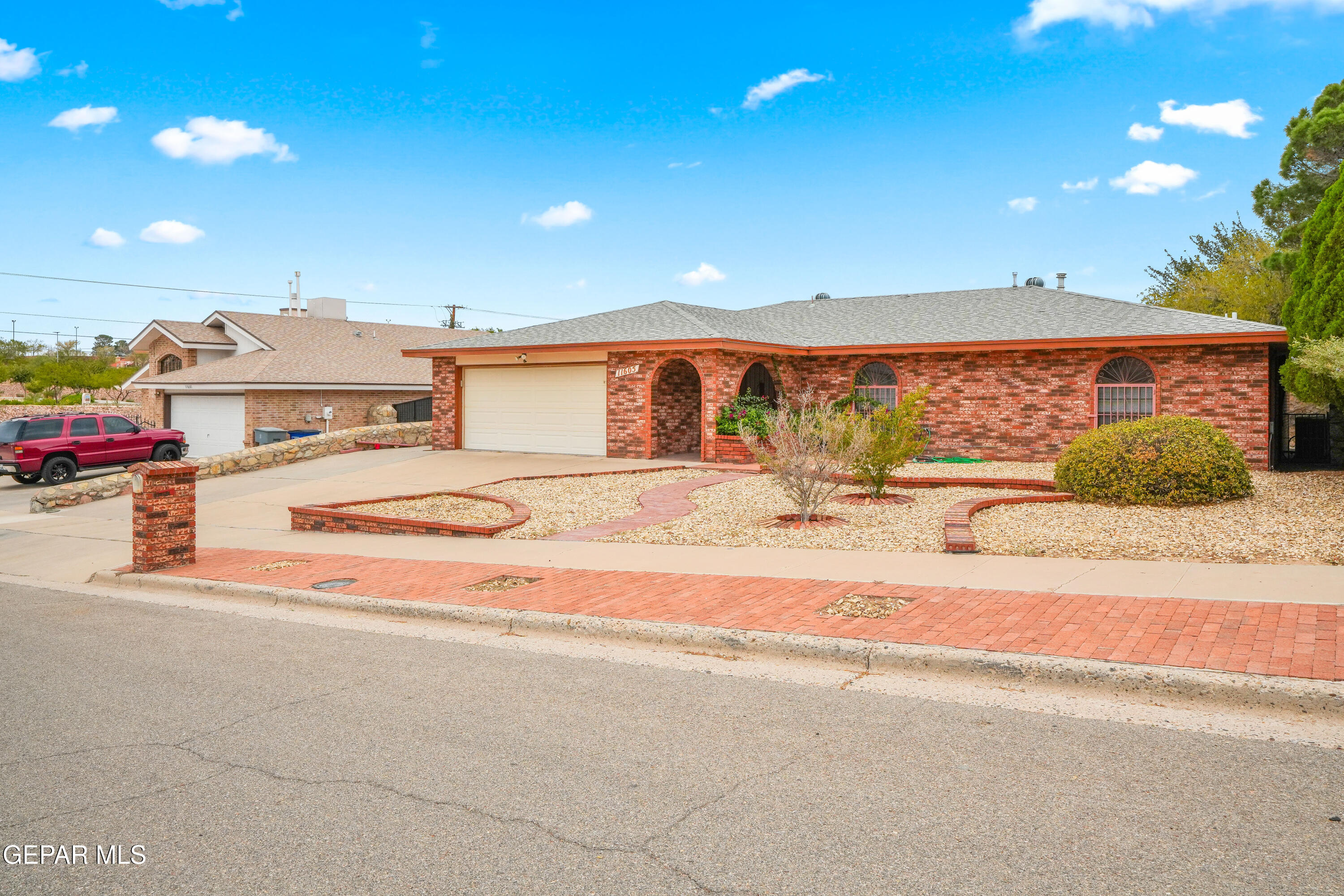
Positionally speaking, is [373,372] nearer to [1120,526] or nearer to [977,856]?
[1120,526]

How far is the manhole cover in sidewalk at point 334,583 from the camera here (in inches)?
362

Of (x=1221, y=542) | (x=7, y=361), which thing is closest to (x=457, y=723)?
(x=1221, y=542)

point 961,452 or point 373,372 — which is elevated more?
point 373,372

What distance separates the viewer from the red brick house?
61.4 feet

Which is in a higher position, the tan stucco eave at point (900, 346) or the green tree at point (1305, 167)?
the green tree at point (1305, 167)

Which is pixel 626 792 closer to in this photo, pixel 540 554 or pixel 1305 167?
pixel 540 554

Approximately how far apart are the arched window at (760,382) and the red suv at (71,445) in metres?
14.2

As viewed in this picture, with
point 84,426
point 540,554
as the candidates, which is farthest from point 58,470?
point 540,554

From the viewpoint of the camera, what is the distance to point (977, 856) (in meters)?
3.53

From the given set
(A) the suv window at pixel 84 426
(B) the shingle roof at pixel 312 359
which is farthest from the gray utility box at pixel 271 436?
(A) the suv window at pixel 84 426

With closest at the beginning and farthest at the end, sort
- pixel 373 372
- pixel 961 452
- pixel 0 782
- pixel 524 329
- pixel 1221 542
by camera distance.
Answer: pixel 0 782 → pixel 1221 542 → pixel 961 452 → pixel 524 329 → pixel 373 372

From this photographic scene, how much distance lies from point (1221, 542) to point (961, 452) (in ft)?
37.3

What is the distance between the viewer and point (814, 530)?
1145 centimetres

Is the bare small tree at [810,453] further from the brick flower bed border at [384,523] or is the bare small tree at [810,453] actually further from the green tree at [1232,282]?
the green tree at [1232,282]
